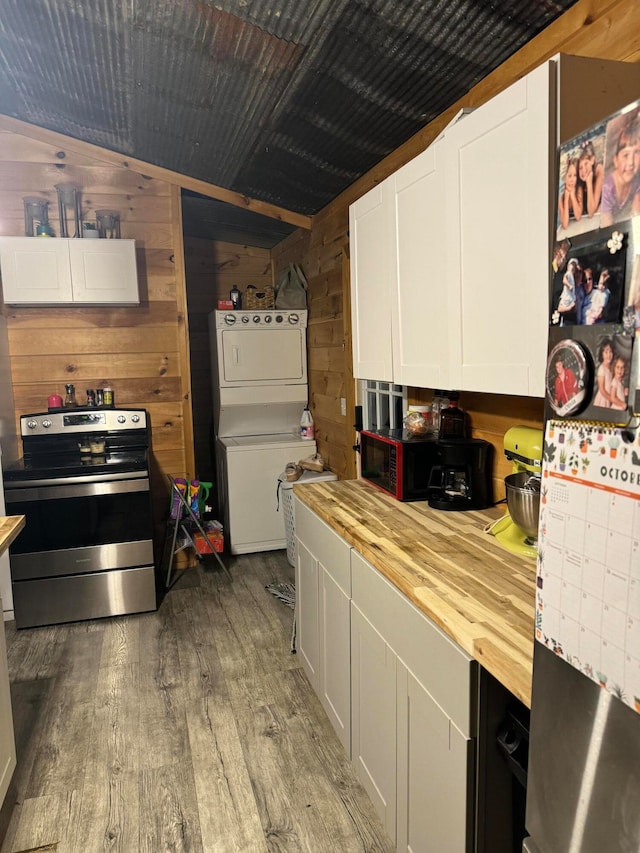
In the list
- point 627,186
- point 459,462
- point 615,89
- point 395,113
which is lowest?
point 459,462

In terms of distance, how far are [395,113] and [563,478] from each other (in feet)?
6.97

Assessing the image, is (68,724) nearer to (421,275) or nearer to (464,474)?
(464,474)

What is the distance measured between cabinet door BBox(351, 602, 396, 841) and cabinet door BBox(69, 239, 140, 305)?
2537mm

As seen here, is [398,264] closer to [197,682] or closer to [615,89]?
[615,89]

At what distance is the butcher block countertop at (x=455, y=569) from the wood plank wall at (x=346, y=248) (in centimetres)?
39

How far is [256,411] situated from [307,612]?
7.02 feet

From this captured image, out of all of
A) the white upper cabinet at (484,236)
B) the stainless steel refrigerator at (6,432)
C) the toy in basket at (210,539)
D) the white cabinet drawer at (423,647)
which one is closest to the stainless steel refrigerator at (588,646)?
the white cabinet drawer at (423,647)

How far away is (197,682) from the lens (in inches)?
106

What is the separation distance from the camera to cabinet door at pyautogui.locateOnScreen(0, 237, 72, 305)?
3.46 meters

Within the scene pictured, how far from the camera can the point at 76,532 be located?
3.28 metres

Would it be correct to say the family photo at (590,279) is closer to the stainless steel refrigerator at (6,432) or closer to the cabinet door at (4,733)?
the cabinet door at (4,733)

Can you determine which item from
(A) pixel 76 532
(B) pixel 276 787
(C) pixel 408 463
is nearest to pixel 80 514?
(A) pixel 76 532

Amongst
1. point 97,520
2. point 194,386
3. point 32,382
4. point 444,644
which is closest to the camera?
point 444,644

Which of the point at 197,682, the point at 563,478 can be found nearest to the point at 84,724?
the point at 197,682
